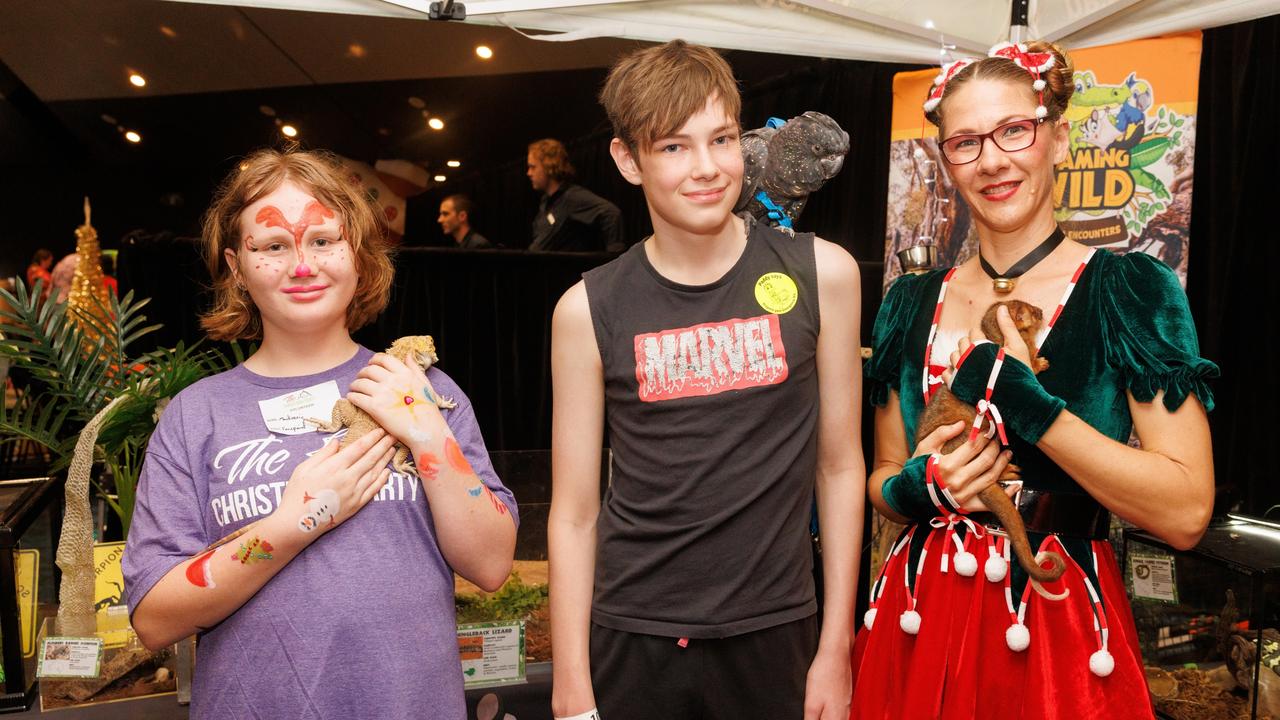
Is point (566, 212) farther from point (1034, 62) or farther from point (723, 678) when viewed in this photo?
point (723, 678)

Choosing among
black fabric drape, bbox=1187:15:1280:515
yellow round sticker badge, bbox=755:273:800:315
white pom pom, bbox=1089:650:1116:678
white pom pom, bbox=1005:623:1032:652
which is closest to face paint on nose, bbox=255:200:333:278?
yellow round sticker badge, bbox=755:273:800:315

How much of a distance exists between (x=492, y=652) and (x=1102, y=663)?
1424mm

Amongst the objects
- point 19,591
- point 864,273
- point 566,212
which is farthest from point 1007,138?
point 566,212

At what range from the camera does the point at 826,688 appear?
5.26 feet

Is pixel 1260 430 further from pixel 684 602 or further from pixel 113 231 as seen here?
pixel 113 231

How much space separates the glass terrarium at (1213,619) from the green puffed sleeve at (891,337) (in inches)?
40.6

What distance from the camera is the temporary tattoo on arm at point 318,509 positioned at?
1394 mm

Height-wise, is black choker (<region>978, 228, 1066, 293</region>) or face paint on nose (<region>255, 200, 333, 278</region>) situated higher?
face paint on nose (<region>255, 200, 333, 278</region>)

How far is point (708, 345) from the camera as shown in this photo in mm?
1646

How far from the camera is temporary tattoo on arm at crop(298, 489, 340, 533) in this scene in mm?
1394

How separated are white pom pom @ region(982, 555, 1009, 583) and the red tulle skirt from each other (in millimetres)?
32

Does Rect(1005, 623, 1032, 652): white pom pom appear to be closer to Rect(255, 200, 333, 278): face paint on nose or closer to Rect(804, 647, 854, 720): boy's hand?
Rect(804, 647, 854, 720): boy's hand

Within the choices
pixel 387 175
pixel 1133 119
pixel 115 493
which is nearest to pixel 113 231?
pixel 387 175

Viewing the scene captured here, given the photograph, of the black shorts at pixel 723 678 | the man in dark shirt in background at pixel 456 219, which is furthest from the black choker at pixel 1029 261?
the man in dark shirt in background at pixel 456 219
